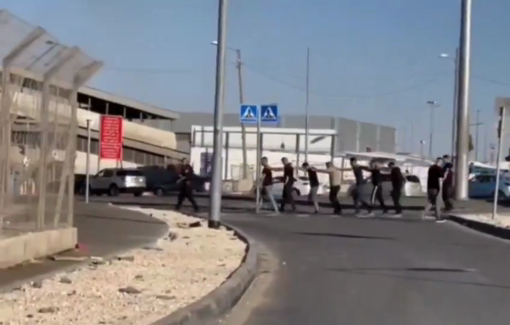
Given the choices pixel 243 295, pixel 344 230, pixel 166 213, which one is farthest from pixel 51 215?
pixel 166 213

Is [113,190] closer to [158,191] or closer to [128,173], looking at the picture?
[128,173]

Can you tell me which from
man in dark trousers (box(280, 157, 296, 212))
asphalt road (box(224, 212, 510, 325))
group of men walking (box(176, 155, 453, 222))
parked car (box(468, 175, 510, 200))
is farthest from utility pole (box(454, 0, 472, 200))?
parked car (box(468, 175, 510, 200))

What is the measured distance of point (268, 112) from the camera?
3125cm

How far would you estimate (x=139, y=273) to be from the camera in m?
12.9

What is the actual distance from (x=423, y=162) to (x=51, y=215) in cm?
5836

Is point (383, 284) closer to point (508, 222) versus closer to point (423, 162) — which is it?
point (508, 222)

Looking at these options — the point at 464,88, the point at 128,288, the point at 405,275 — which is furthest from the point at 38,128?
the point at 464,88

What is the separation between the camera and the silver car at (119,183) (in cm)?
5206

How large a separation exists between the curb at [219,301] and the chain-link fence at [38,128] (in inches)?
116

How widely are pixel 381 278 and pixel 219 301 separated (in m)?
4.12

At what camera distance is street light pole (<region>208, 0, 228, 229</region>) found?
71.7 feet

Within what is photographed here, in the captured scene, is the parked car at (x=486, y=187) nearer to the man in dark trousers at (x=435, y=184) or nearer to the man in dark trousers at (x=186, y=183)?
the man in dark trousers at (x=435, y=184)

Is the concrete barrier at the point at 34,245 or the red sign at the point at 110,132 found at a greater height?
the red sign at the point at 110,132

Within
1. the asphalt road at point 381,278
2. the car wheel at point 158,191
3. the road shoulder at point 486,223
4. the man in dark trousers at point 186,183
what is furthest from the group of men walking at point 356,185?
the car wheel at point 158,191
